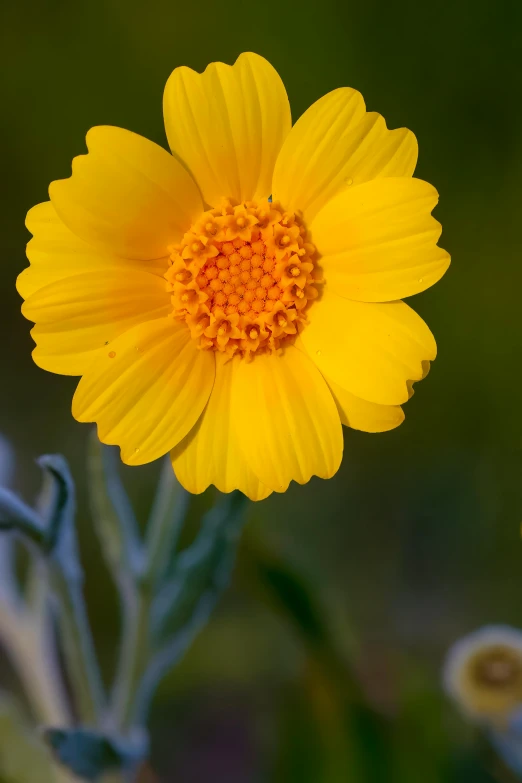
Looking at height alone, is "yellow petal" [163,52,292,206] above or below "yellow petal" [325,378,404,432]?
above

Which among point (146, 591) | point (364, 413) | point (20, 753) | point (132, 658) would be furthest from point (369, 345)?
point (20, 753)

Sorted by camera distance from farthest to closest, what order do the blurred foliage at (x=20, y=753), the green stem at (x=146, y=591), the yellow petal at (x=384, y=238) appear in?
the blurred foliage at (x=20, y=753), the green stem at (x=146, y=591), the yellow petal at (x=384, y=238)

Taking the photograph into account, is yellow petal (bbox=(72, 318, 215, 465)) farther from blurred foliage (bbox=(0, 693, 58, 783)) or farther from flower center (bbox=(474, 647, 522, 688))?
blurred foliage (bbox=(0, 693, 58, 783))

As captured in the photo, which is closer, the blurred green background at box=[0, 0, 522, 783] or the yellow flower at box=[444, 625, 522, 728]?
the yellow flower at box=[444, 625, 522, 728]

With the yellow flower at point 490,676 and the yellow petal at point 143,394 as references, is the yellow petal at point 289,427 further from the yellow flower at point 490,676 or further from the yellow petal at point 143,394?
the yellow flower at point 490,676

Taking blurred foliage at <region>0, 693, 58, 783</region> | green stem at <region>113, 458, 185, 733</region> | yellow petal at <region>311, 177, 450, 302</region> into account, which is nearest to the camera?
yellow petal at <region>311, 177, 450, 302</region>

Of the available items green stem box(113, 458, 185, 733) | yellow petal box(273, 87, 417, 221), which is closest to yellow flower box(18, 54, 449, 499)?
yellow petal box(273, 87, 417, 221)

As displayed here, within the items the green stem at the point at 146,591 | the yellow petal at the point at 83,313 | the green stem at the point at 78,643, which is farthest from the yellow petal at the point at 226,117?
the green stem at the point at 78,643
